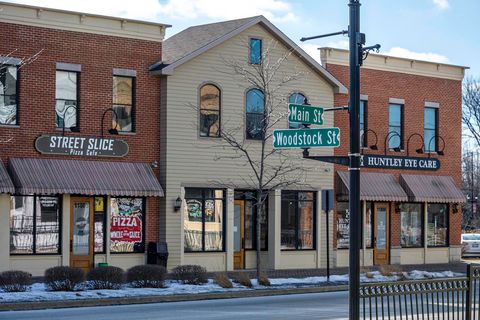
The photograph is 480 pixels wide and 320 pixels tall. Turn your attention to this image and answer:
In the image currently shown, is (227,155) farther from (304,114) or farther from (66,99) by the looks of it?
(304,114)

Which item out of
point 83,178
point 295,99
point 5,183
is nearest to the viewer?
point 5,183

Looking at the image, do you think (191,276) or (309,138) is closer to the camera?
→ (309,138)

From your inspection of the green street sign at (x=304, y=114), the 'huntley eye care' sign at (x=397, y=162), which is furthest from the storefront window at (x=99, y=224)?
the green street sign at (x=304, y=114)

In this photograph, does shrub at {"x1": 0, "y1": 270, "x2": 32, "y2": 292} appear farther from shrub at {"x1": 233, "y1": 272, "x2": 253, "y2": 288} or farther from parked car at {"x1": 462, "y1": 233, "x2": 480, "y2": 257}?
parked car at {"x1": 462, "y1": 233, "x2": 480, "y2": 257}

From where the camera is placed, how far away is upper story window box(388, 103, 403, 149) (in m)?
37.9

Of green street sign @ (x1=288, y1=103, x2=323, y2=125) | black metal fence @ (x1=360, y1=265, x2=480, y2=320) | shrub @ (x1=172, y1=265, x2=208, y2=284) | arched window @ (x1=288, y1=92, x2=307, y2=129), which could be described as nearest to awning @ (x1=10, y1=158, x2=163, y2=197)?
shrub @ (x1=172, y1=265, x2=208, y2=284)

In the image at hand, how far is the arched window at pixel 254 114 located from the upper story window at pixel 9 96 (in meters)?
8.27

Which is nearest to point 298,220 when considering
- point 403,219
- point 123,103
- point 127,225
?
point 403,219

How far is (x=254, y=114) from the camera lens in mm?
33312

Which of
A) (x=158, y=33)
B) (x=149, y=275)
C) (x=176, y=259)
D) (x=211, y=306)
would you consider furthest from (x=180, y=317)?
(x=158, y=33)

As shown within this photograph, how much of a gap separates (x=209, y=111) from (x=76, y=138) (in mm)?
4922

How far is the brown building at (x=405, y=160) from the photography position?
36375 millimetres

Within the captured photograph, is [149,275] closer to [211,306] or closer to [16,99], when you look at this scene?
[211,306]

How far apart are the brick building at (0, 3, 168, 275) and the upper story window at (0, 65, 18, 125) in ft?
0.10
